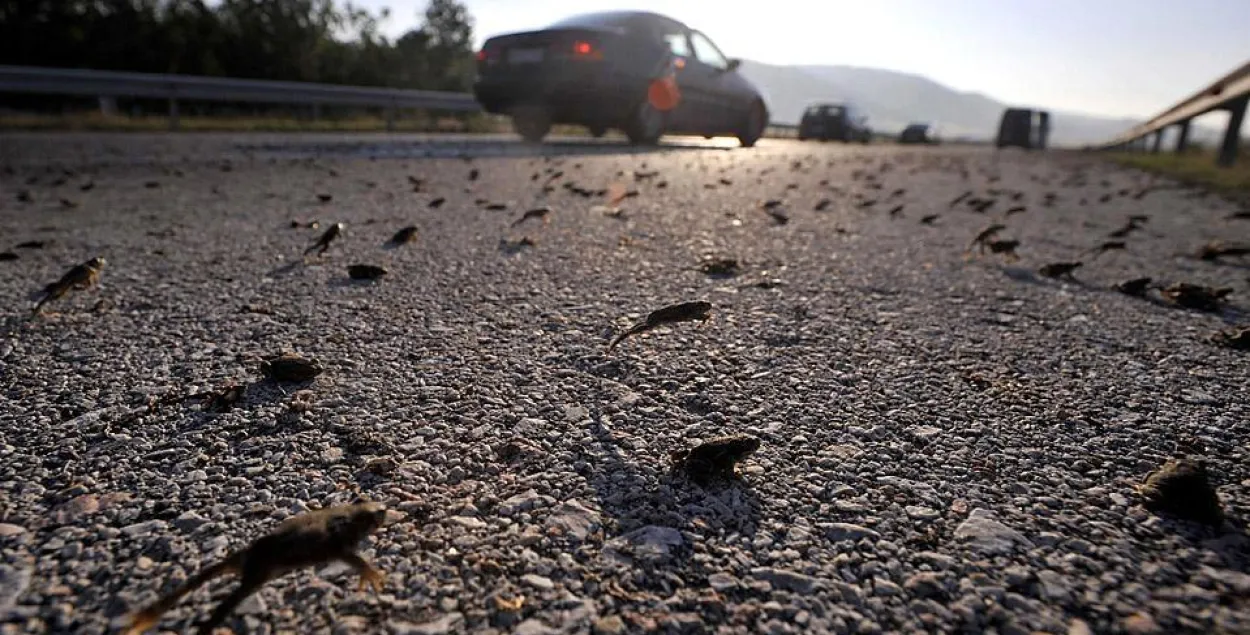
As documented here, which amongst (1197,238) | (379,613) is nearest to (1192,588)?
(379,613)

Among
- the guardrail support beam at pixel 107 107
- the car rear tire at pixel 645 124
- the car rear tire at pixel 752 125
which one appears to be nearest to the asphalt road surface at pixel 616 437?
the car rear tire at pixel 645 124

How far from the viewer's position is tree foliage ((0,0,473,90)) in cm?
2434

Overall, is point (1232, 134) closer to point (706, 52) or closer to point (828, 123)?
point (706, 52)

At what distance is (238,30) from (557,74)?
29091mm

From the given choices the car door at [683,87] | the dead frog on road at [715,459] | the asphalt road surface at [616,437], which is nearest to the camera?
the asphalt road surface at [616,437]

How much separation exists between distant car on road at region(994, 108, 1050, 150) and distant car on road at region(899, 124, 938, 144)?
162 inches

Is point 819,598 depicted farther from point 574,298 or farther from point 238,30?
point 238,30

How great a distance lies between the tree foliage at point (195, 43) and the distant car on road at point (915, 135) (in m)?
25.9

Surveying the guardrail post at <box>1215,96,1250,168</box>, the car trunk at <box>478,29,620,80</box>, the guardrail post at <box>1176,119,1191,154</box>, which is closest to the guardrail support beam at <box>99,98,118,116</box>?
the car trunk at <box>478,29,620,80</box>

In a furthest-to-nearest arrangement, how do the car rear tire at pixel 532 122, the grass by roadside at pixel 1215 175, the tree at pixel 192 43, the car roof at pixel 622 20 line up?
the tree at pixel 192 43, the car rear tire at pixel 532 122, the car roof at pixel 622 20, the grass by roadside at pixel 1215 175

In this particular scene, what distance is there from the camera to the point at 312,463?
1.33 meters

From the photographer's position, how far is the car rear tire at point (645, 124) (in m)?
11.2

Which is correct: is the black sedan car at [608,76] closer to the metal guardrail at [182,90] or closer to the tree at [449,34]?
the metal guardrail at [182,90]

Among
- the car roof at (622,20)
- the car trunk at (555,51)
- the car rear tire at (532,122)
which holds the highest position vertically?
the car roof at (622,20)
